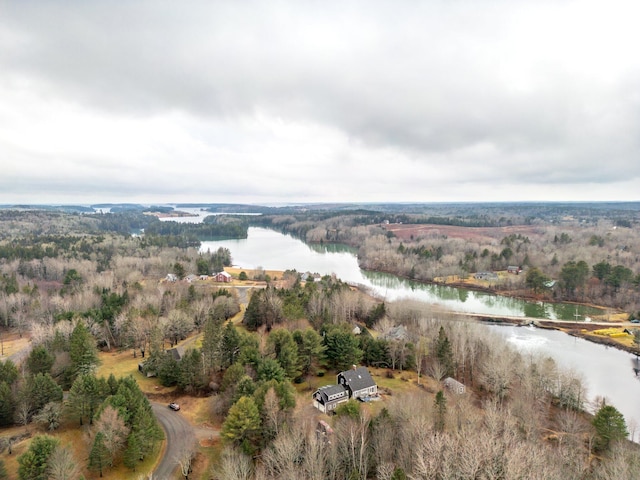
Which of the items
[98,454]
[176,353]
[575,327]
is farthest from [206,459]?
[575,327]

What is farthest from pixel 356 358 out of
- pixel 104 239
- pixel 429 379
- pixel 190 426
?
pixel 104 239

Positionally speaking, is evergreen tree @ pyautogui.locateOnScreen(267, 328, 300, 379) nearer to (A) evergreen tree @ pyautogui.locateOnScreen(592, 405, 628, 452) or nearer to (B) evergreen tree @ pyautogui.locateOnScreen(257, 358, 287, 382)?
(B) evergreen tree @ pyautogui.locateOnScreen(257, 358, 287, 382)

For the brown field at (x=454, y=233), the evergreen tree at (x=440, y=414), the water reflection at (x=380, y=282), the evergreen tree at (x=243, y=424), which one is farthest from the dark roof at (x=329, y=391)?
the brown field at (x=454, y=233)

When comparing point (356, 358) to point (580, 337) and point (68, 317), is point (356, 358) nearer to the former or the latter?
point (68, 317)

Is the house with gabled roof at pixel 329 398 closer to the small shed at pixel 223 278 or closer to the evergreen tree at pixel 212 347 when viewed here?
the evergreen tree at pixel 212 347

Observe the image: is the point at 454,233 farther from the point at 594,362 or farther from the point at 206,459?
the point at 206,459
